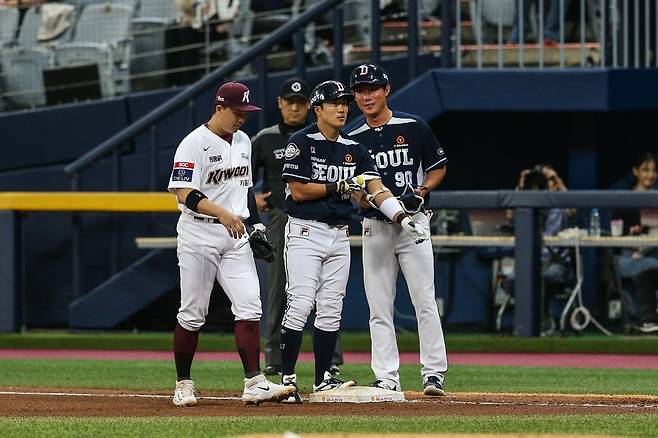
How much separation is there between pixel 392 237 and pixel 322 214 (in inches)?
25.7

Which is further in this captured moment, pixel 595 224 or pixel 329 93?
pixel 595 224

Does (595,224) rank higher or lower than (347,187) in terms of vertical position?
lower

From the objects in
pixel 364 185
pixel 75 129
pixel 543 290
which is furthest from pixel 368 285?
pixel 75 129

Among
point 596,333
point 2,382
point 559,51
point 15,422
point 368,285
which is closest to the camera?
point 15,422

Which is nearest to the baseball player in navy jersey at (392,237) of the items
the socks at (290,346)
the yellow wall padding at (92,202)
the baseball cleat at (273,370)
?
the socks at (290,346)

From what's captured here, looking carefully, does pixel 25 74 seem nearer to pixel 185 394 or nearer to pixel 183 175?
pixel 183 175

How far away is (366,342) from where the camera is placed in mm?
15094

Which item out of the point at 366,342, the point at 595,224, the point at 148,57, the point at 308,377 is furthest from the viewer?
the point at 148,57

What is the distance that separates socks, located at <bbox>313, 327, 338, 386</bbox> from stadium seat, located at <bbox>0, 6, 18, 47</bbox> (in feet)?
34.7

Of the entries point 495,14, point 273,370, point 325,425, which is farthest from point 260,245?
point 495,14

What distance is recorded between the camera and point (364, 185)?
9273mm

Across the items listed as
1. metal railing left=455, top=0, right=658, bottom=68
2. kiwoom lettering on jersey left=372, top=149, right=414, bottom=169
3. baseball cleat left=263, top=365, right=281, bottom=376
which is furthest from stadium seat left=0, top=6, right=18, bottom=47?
kiwoom lettering on jersey left=372, top=149, right=414, bottom=169

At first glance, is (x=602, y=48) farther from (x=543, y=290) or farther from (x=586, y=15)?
(x=543, y=290)

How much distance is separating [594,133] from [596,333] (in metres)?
3.76
